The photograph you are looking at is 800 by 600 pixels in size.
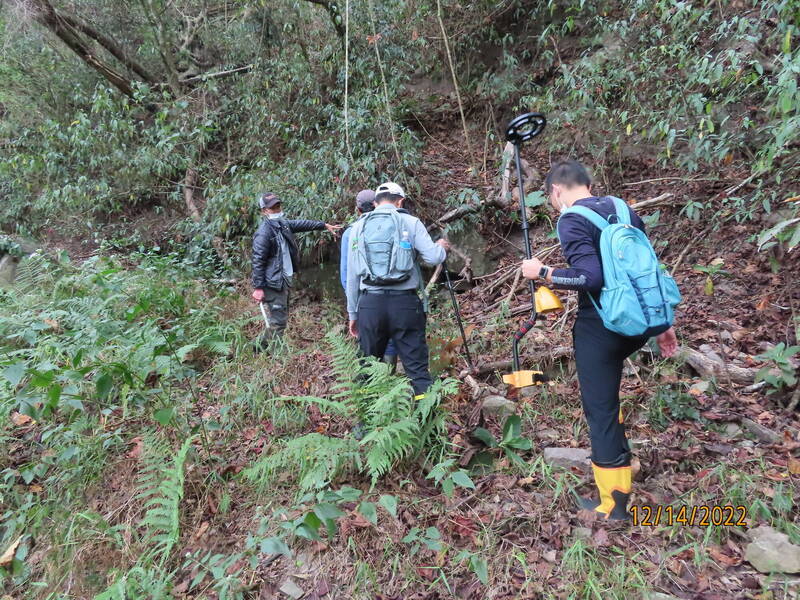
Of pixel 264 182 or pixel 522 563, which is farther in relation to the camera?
pixel 264 182

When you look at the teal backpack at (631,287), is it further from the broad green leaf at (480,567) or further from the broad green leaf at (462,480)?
the broad green leaf at (480,567)

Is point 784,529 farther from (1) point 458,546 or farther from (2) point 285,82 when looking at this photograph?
(2) point 285,82

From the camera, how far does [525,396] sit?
423cm

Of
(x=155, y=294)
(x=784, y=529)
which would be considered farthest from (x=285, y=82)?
(x=784, y=529)

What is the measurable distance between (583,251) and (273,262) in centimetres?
400

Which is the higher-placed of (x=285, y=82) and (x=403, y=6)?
(x=403, y=6)

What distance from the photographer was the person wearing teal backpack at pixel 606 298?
2.52m

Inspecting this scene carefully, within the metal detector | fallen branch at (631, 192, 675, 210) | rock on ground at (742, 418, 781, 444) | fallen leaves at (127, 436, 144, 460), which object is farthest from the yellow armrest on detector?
fallen branch at (631, 192, 675, 210)

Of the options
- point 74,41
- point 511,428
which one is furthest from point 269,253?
point 74,41

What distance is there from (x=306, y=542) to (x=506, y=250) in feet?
16.3

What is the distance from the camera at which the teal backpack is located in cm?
249

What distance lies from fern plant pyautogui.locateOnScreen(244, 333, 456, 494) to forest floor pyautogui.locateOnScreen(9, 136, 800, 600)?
0.14 metres

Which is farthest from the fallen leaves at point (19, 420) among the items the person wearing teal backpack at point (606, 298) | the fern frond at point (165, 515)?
the person wearing teal backpack at point (606, 298)

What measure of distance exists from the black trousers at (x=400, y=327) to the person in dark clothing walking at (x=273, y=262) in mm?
2187
